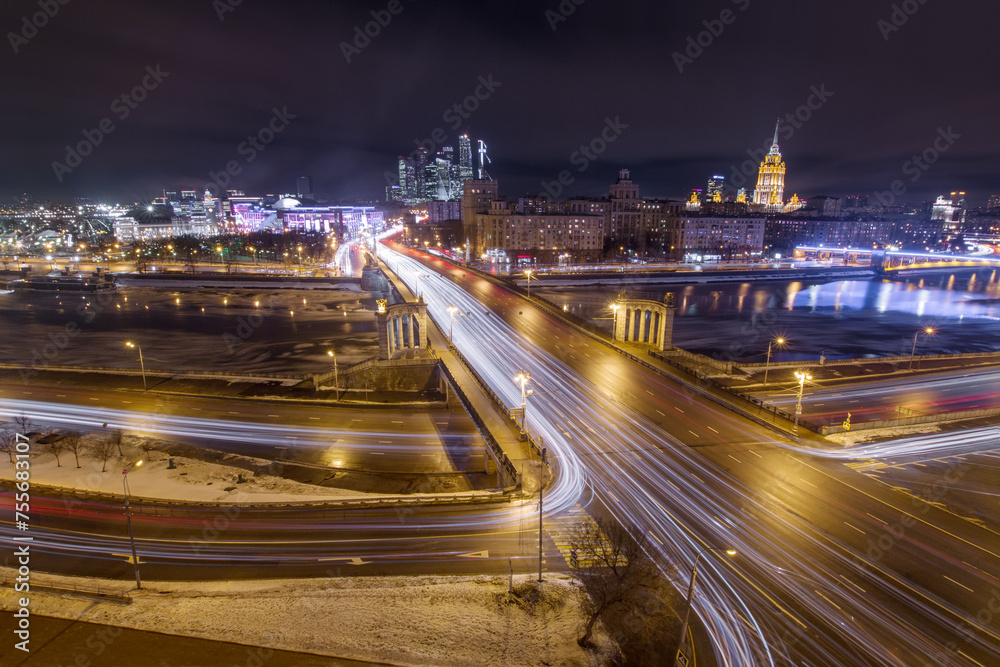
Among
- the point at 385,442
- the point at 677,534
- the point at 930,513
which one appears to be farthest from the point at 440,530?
the point at 930,513

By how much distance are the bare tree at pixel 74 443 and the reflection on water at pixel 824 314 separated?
4128cm

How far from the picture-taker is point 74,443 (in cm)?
2455

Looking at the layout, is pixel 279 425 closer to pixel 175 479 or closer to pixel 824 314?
pixel 175 479

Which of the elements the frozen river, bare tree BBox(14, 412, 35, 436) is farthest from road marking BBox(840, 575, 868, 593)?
bare tree BBox(14, 412, 35, 436)

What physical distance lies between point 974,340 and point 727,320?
24.7 m

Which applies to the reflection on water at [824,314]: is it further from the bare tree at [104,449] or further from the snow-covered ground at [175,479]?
the bare tree at [104,449]

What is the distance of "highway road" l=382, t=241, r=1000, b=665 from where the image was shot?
12.3 meters

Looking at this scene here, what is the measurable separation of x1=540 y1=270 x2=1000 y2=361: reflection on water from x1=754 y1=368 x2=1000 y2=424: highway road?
40.4 feet

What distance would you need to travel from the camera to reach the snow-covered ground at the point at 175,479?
20.7m

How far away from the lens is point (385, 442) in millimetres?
26094

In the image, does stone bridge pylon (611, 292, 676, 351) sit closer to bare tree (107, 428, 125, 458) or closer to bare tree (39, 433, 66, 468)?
bare tree (107, 428, 125, 458)

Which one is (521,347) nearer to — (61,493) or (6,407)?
(61,493)

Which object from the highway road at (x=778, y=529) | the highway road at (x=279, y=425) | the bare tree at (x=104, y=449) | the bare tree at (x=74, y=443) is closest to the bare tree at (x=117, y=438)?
the bare tree at (x=104, y=449)

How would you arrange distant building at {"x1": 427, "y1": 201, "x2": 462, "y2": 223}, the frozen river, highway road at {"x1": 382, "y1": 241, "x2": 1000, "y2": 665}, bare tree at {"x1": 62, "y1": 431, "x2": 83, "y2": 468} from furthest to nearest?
distant building at {"x1": 427, "y1": 201, "x2": 462, "y2": 223}, the frozen river, bare tree at {"x1": 62, "y1": 431, "x2": 83, "y2": 468}, highway road at {"x1": 382, "y1": 241, "x2": 1000, "y2": 665}
